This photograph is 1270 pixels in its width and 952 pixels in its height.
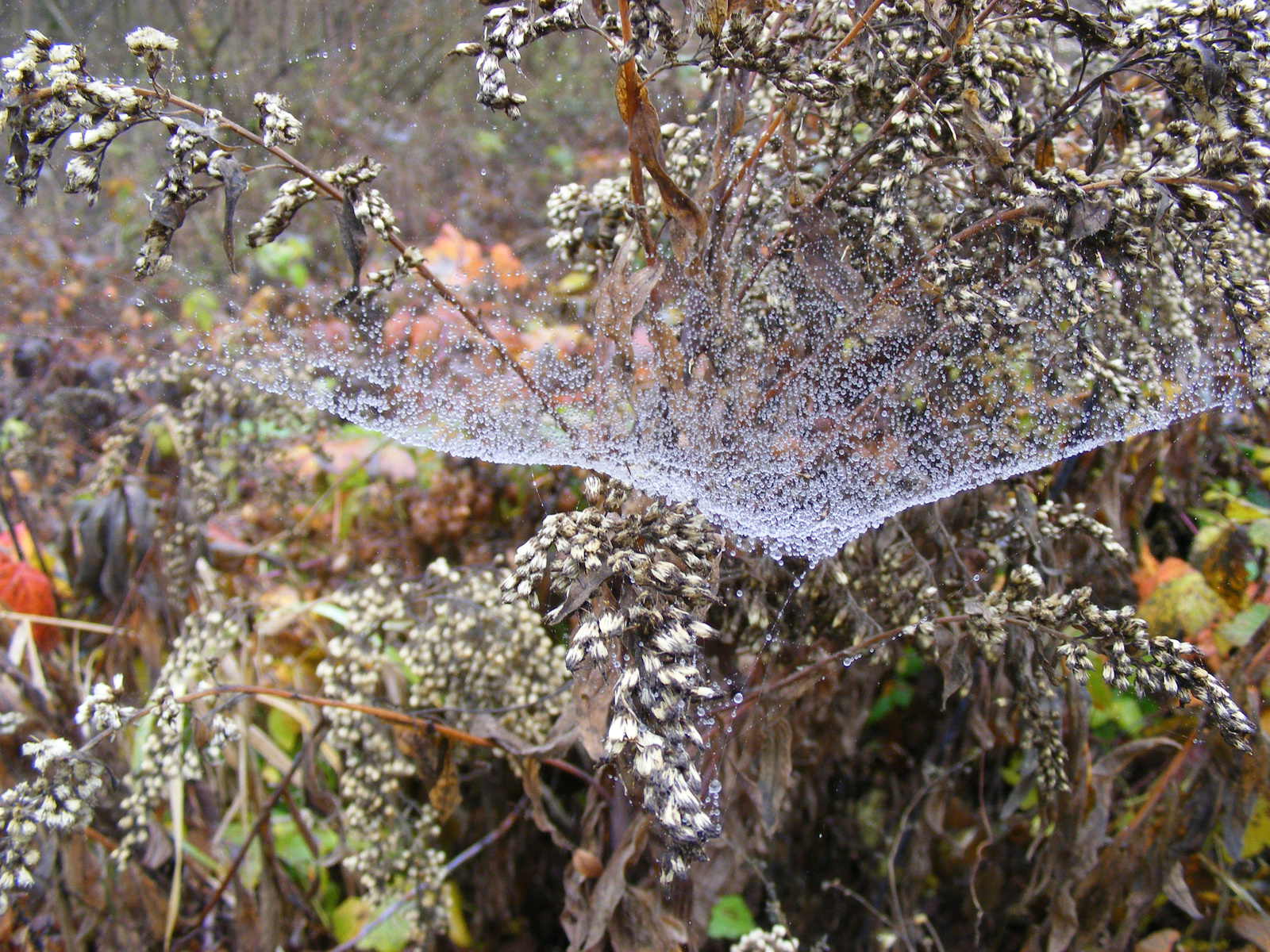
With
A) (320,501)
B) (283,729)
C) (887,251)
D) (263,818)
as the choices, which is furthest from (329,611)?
(887,251)

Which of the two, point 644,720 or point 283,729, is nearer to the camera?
point 644,720

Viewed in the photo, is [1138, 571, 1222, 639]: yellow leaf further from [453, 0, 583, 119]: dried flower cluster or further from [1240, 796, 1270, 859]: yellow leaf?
[453, 0, 583, 119]: dried flower cluster

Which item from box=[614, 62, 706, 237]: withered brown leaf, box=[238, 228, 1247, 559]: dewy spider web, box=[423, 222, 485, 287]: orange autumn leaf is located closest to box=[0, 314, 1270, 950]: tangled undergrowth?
box=[238, 228, 1247, 559]: dewy spider web

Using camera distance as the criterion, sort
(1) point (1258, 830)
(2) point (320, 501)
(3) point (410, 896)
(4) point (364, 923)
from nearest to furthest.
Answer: (1) point (1258, 830), (3) point (410, 896), (4) point (364, 923), (2) point (320, 501)

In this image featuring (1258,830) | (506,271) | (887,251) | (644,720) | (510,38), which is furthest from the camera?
(506,271)

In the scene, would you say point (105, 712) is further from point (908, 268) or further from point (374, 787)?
point (908, 268)

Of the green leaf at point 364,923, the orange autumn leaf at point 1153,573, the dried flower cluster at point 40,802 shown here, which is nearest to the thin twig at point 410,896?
the green leaf at point 364,923

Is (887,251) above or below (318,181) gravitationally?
below

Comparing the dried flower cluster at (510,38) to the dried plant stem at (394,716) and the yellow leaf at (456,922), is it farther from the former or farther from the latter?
the yellow leaf at (456,922)
